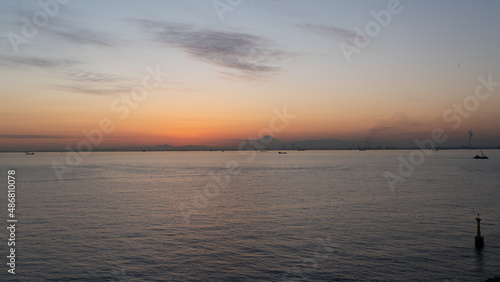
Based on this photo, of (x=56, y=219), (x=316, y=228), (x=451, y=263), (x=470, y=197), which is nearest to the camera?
(x=451, y=263)

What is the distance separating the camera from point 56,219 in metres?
54.5

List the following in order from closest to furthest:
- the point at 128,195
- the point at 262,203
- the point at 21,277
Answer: the point at 21,277, the point at 262,203, the point at 128,195

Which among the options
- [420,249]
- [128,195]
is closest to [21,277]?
[420,249]

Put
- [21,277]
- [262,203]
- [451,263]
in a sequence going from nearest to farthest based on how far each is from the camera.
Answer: [21,277], [451,263], [262,203]

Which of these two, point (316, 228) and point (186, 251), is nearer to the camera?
point (186, 251)

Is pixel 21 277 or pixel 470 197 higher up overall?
pixel 470 197

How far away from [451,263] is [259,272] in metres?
17.8

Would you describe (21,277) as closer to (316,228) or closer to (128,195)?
(316,228)

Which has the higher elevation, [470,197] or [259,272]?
[470,197]

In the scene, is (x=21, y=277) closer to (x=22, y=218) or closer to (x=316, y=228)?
(x=22, y=218)

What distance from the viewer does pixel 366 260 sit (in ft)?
114

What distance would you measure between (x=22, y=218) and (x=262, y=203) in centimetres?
4078

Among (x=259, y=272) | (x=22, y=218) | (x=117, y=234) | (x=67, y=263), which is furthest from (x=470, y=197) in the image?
(x=22, y=218)

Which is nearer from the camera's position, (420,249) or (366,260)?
(366,260)
